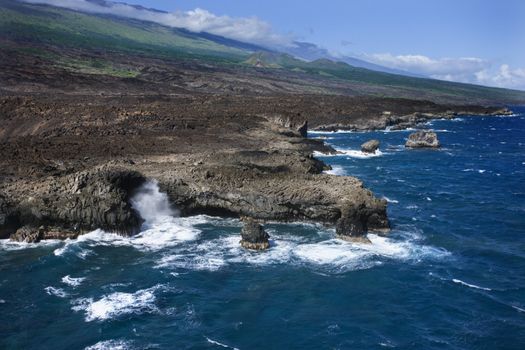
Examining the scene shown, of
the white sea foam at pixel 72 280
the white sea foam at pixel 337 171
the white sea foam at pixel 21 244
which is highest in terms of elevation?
the white sea foam at pixel 337 171

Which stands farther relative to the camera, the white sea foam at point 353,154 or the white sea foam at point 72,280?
the white sea foam at point 353,154

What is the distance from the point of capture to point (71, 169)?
44.4 meters

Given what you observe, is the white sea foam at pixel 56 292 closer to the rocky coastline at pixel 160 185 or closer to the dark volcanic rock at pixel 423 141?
the rocky coastline at pixel 160 185

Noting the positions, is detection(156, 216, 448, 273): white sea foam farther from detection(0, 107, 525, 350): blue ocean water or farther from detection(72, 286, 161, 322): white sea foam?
detection(72, 286, 161, 322): white sea foam

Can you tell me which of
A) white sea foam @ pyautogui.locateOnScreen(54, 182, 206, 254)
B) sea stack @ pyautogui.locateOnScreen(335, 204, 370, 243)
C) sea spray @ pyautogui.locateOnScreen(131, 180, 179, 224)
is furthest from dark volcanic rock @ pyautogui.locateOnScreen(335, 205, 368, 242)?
sea spray @ pyautogui.locateOnScreen(131, 180, 179, 224)

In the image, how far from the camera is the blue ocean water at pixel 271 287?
83.0 ft

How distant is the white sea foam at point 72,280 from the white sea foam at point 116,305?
2.26 meters

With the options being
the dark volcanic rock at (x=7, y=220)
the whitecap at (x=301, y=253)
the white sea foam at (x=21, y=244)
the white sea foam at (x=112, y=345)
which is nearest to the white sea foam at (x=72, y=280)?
the whitecap at (x=301, y=253)

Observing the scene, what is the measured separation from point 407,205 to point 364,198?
39.9 feet

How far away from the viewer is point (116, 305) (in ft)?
91.6

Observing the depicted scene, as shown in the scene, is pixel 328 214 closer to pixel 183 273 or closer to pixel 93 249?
pixel 183 273

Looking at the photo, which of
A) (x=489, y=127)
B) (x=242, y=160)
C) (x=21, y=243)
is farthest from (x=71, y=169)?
(x=489, y=127)

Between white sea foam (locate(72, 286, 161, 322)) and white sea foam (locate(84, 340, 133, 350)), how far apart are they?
2.28 metres

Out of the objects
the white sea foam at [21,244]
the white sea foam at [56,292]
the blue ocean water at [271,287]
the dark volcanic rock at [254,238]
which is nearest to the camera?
the blue ocean water at [271,287]
